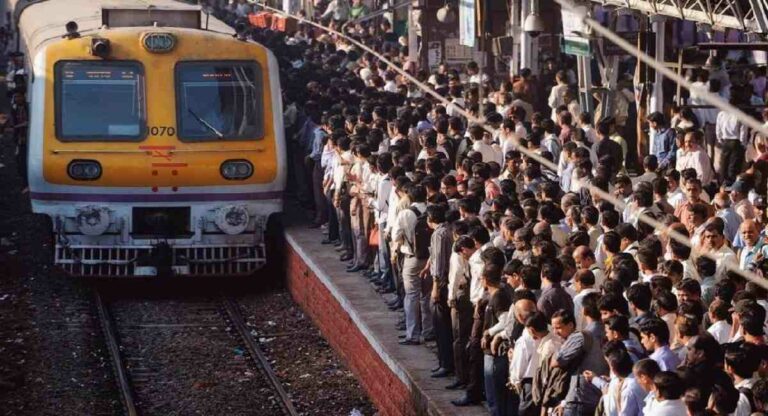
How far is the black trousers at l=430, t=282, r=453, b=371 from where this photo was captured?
12.0 m

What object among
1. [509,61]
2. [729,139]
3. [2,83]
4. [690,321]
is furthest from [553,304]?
[2,83]

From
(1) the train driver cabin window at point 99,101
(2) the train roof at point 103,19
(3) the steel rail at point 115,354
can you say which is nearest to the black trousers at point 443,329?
(3) the steel rail at point 115,354

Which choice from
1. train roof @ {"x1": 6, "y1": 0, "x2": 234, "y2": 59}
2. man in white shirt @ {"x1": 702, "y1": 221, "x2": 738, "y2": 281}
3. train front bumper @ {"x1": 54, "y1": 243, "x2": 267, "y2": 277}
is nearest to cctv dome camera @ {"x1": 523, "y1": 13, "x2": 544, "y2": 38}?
train roof @ {"x1": 6, "y1": 0, "x2": 234, "y2": 59}

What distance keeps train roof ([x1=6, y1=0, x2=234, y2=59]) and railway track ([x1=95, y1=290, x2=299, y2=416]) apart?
2584mm

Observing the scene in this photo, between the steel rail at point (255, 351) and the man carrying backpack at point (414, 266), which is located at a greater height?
the man carrying backpack at point (414, 266)

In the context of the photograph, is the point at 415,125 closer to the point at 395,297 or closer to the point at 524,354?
the point at 395,297

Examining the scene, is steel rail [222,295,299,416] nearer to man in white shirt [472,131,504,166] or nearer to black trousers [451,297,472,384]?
black trousers [451,297,472,384]

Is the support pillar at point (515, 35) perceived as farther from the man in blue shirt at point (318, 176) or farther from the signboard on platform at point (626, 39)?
the man in blue shirt at point (318, 176)

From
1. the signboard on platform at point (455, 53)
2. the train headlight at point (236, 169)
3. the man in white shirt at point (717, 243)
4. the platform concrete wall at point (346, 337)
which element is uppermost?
the signboard on platform at point (455, 53)

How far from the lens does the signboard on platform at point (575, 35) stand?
19062mm

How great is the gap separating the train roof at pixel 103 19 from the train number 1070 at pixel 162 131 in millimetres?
1226

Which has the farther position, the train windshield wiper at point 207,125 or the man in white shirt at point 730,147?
the train windshield wiper at point 207,125

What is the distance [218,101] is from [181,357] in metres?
3.02

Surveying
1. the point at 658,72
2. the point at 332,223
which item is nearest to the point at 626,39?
the point at 658,72
